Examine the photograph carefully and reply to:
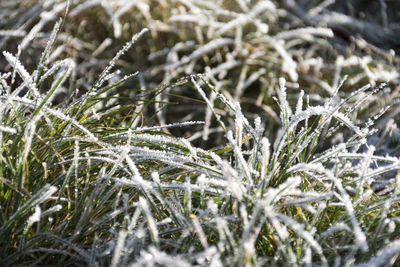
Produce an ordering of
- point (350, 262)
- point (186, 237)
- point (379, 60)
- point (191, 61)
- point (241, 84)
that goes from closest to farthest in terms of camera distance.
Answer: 1. point (350, 262)
2. point (186, 237)
3. point (241, 84)
4. point (191, 61)
5. point (379, 60)

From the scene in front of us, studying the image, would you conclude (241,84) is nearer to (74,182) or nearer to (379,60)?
(379,60)

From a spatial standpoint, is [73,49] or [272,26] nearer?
[73,49]

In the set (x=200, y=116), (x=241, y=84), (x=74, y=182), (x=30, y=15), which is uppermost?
(x=30, y=15)

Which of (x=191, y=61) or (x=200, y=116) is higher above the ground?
(x=191, y=61)

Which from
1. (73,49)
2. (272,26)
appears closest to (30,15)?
(73,49)

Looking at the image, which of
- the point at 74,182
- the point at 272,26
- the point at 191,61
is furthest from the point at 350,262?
the point at 272,26

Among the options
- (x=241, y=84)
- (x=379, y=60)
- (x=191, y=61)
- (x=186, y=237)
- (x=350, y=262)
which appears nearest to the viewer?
(x=350, y=262)
